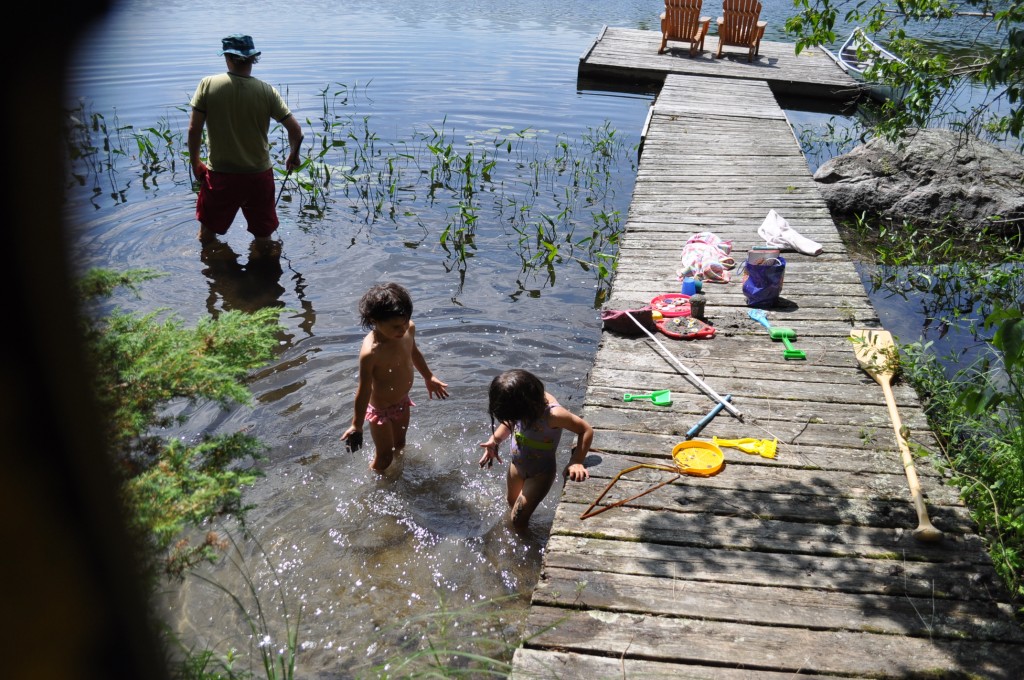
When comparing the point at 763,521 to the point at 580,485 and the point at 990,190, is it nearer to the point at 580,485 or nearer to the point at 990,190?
the point at 580,485

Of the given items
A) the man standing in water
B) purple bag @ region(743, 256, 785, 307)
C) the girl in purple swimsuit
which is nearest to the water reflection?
the man standing in water

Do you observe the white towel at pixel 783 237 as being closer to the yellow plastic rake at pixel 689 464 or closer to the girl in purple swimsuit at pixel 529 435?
the yellow plastic rake at pixel 689 464

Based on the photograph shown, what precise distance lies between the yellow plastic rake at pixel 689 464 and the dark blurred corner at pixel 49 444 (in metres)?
2.41

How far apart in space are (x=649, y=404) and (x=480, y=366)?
80.6 inches

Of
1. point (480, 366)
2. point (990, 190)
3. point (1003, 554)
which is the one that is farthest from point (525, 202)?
point (1003, 554)

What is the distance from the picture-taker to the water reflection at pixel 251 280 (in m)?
7.27

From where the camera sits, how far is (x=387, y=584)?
13.4ft

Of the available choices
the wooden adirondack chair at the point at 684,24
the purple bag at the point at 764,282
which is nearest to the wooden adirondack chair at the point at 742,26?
the wooden adirondack chair at the point at 684,24

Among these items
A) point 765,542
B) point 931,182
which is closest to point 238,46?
point 765,542

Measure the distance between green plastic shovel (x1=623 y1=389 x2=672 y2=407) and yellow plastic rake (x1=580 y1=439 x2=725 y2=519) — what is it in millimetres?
448

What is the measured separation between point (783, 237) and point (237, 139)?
5.07 metres

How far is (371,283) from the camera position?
786 centimetres

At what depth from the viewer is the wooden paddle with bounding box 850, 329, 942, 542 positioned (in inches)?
137

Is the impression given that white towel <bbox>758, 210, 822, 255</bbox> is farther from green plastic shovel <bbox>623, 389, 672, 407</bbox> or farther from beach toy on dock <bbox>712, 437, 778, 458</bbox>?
beach toy on dock <bbox>712, 437, 778, 458</bbox>
